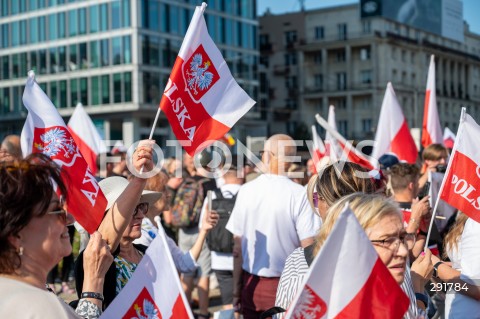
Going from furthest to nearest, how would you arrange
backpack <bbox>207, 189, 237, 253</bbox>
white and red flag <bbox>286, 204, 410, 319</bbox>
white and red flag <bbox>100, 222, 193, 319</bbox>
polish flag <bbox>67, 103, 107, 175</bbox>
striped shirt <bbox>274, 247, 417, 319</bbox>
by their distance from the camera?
1. polish flag <bbox>67, 103, 107, 175</bbox>
2. backpack <bbox>207, 189, 237, 253</bbox>
3. striped shirt <bbox>274, 247, 417, 319</bbox>
4. white and red flag <bbox>100, 222, 193, 319</bbox>
5. white and red flag <bbox>286, 204, 410, 319</bbox>

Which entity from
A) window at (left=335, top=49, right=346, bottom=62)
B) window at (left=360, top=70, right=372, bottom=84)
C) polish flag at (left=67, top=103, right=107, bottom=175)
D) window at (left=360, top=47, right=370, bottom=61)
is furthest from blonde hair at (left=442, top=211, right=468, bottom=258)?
window at (left=335, top=49, right=346, bottom=62)

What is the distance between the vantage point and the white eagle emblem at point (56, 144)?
14.9 feet

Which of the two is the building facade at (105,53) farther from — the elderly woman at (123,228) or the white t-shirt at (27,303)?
the white t-shirt at (27,303)

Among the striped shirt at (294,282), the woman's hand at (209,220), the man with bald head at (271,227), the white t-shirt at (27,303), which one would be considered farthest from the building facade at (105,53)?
the white t-shirt at (27,303)

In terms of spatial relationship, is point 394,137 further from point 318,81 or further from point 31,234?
point 318,81

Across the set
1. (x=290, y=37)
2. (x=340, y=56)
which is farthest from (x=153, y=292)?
(x=290, y=37)

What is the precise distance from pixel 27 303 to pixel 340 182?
7.23ft

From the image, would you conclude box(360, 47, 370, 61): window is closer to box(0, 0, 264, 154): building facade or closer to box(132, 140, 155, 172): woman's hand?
box(0, 0, 264, 154): building facade

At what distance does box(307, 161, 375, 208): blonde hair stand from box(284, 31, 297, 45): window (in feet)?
245

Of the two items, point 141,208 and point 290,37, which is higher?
point 290,37

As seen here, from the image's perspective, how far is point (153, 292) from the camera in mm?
2900

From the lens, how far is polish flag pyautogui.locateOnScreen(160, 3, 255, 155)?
498 cm

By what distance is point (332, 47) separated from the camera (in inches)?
2982

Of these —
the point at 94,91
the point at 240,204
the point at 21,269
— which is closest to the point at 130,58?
the point at 94,91
